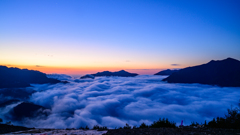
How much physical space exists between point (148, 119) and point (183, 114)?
28.3 m

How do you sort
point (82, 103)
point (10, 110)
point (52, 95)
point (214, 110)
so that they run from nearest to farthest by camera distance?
point (214, 110) < point (10, 110) < point (82, 103) < point (52, 95)

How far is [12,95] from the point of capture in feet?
596

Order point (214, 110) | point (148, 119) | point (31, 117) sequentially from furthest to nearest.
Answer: point (31, 117) < point (214, 110) < point (148, 119)

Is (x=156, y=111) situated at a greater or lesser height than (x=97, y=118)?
greater

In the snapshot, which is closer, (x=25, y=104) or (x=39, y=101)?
(x=25, y=104)

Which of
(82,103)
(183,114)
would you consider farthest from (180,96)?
(82,103)

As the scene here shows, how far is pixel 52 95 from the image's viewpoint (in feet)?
636

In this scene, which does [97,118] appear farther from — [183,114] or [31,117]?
[183,114]

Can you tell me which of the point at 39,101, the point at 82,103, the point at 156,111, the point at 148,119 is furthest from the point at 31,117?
the point at 156,111

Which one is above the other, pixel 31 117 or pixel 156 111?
pixel 156 111

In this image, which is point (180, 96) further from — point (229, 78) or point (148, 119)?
point (229, 78)

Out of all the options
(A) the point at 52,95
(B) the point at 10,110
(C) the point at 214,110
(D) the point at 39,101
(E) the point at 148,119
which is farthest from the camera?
(A) the point at 52,95

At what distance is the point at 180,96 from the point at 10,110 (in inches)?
7245

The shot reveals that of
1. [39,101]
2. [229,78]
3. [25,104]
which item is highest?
[229,78]
